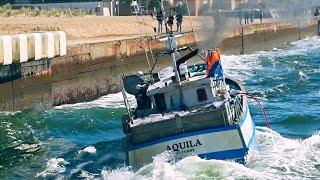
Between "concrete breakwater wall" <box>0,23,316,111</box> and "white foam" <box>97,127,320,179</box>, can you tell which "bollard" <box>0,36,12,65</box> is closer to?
"concrete breakwater wall" <box>0,23,316,111</box>

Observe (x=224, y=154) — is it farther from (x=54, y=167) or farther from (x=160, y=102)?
(x=54, y=167)

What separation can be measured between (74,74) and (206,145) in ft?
49.2

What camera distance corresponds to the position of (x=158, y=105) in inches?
746

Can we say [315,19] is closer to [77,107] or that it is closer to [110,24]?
[110,24]

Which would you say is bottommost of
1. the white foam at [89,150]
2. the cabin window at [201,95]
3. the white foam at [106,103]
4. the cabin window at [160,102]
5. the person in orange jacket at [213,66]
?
the white foam at [89,150]

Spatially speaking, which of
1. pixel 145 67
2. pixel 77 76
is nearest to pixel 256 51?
pixel 145 67

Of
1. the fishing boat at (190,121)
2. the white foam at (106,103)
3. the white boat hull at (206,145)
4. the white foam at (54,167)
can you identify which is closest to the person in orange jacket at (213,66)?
the fishing boat at (190,121)

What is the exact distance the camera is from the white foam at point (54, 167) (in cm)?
1867

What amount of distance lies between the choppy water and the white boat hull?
21 cm

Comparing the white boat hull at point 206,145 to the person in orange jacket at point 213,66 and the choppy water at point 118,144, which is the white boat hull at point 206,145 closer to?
the choppy water at point 118,144

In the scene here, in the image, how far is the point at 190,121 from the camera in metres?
17.0

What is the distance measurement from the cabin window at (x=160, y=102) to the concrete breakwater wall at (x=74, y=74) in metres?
9.35

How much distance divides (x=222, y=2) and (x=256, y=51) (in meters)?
31.9

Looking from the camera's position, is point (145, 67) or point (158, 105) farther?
point (145, 67)
